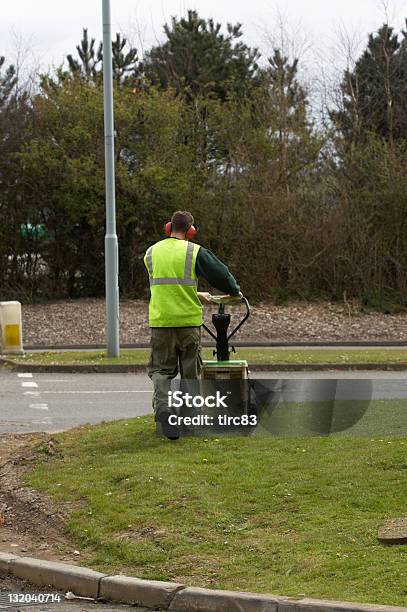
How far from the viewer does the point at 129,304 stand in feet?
97.1

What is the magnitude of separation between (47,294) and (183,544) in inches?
935

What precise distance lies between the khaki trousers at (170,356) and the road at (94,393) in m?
2.14

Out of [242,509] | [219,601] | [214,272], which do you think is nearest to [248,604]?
[219,601]

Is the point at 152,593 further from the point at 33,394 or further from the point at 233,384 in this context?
the point at 33,394

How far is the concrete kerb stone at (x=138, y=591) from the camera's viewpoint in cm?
642

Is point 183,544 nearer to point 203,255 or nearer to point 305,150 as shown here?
point 203,255

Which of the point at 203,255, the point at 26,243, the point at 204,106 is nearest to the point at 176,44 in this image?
the point at 204,106

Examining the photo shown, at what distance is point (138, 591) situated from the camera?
6.52m

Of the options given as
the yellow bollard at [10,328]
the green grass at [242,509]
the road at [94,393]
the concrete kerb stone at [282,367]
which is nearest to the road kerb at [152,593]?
the green grass at [242,509]

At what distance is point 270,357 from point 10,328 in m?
5.01

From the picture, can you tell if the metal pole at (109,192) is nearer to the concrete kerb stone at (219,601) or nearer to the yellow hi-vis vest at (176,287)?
the yellow hi-vis vest at (176,287)

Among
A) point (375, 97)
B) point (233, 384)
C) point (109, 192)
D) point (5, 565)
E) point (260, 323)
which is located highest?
point (375, 97)

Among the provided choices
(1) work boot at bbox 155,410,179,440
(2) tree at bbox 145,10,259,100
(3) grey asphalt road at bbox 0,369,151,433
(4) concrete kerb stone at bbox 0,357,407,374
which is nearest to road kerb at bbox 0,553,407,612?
(1) work boot at bbox 155,410,179,440

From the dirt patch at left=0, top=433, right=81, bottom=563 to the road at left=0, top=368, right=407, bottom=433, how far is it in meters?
2.93
